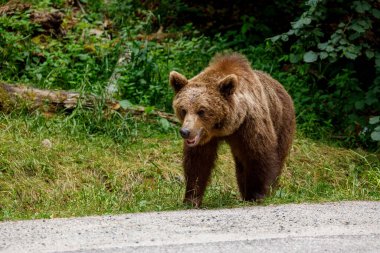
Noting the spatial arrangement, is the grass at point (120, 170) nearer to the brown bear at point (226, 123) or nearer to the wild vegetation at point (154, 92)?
the wild vegetation at point (154, 92)

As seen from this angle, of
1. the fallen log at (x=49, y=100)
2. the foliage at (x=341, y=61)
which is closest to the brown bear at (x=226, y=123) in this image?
the foliage at (x=341, y=61)

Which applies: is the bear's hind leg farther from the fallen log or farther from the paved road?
the fallen log

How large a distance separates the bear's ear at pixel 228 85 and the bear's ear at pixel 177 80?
34 centimetres

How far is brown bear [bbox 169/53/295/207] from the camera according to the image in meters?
7.09

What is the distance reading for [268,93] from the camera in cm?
820

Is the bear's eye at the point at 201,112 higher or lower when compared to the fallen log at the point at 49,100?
higher

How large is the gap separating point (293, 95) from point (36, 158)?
4.62 m

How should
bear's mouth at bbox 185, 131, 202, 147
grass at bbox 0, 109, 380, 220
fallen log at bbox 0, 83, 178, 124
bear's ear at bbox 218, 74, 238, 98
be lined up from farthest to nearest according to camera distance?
fallen log at bbox 0, 83, 178, 124
grass at bbox 0, 109, 380, 220
bear's ear at bbox 218, 74, 238, 98
bear's mouth at bbox 185, 131, 202, 147

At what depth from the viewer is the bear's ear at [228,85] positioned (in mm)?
7109

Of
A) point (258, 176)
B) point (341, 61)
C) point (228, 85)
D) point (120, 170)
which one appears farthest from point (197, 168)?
point (341, 61)

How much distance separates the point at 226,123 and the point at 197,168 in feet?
1.84

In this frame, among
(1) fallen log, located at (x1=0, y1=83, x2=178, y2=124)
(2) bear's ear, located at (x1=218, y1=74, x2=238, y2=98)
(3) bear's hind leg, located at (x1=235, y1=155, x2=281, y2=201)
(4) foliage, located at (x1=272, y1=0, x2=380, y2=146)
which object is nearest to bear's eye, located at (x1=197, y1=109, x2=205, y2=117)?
(2) bear's ear, located at (x1=218, y1=74, x2=238, y2=98)

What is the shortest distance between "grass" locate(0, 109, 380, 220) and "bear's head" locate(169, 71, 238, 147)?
0.73 meters

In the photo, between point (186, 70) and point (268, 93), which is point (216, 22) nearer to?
point (186, 70)
